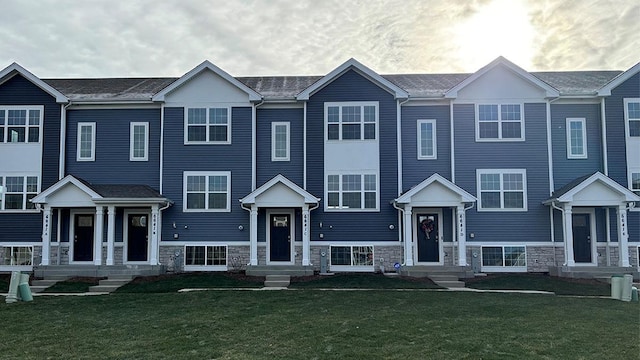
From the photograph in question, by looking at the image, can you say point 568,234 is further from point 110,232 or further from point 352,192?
point 110,232

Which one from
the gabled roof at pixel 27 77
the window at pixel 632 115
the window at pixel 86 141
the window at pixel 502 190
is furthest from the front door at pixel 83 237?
the window at pixel 632 115

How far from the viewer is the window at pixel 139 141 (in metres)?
20.7

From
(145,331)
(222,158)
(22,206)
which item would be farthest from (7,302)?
(222,158)

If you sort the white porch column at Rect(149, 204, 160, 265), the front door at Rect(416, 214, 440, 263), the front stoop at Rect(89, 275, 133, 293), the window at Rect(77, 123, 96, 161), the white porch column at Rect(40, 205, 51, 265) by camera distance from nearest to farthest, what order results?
the front stoop at Rect(89, 275, 133, 293) < the white porch column at Rect(40, 205, 51, 265) < the white porch column at Rect(149, 204, 160, 265) < the front door at Rect(416, 214, 440, 263) < the window at Rect(77, 123, 96, 161)

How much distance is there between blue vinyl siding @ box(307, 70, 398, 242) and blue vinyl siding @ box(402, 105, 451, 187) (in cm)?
45

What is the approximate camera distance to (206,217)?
66.3ft

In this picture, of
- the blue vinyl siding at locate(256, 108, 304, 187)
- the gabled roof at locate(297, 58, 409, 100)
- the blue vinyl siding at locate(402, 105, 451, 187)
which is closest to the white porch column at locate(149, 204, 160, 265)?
the blue vinyl siding at locate(256, 108, 304, 187)

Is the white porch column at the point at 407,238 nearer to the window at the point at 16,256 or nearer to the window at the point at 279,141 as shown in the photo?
the window at the point at 279,141

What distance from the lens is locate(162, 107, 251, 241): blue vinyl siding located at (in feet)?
66.1

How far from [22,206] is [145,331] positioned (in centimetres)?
1328

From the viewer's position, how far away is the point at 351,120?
20484 mm

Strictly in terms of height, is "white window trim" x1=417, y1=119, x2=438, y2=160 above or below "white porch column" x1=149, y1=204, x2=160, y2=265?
above

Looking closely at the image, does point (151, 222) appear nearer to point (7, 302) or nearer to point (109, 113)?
point (109, 113)

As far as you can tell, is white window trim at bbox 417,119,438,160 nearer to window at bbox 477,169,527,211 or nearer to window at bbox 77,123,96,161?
window at bbox 477,169,527,211
